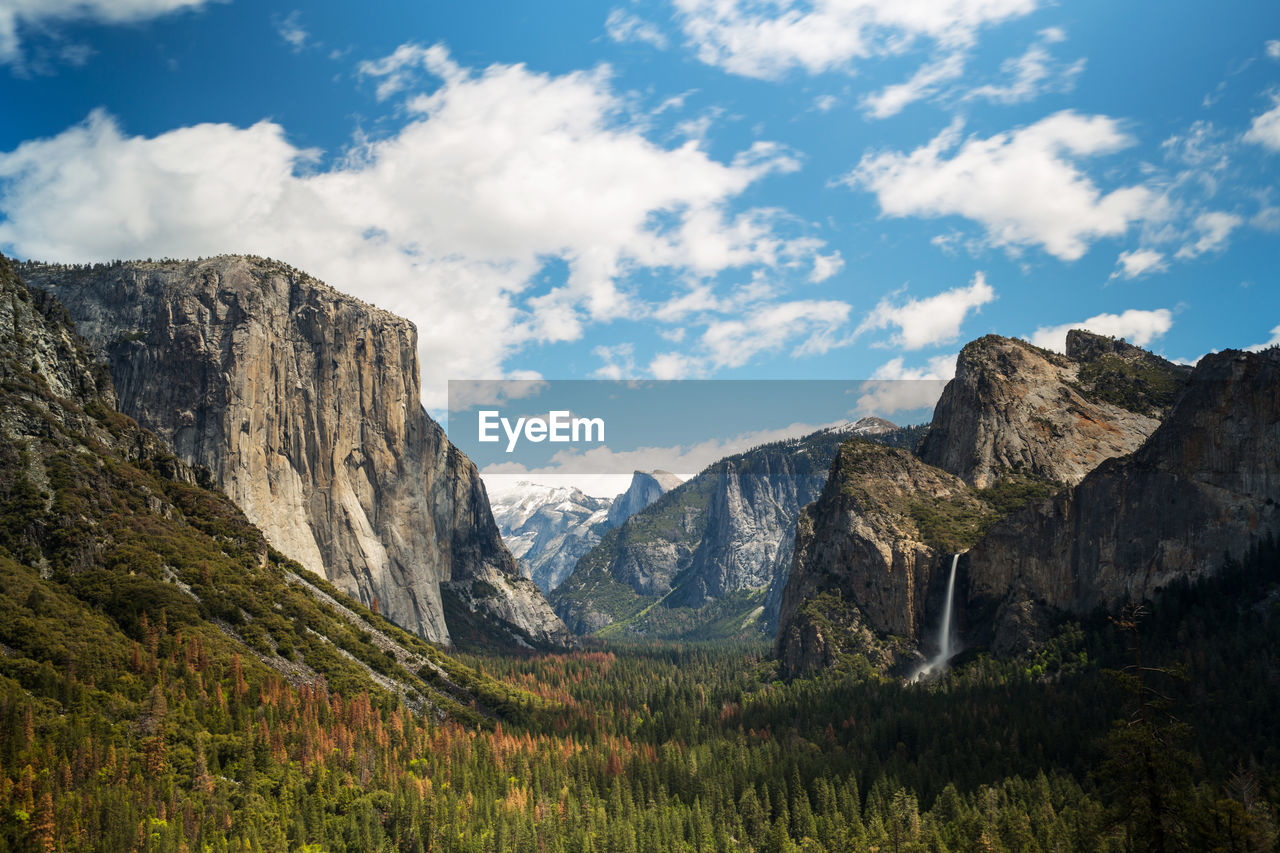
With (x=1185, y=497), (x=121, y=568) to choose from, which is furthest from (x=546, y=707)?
(x=1185, y=497)

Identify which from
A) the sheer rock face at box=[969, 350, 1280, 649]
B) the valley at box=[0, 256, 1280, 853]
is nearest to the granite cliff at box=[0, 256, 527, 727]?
the valley at box=[0, 256, 1280, 853]

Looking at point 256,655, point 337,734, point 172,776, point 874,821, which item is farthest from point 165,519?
point 874,821

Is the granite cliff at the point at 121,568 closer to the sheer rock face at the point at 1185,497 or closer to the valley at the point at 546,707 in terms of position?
the valley at the point at 546,707

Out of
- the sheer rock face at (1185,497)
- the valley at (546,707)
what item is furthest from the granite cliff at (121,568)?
the sheer rock face at (1185,497)

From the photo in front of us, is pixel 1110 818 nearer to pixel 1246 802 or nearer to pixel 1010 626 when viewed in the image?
pixel 1246 802

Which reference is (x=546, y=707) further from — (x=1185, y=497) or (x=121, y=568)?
(x=1185, y=497)

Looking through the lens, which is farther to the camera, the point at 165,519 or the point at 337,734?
the point at 165,519

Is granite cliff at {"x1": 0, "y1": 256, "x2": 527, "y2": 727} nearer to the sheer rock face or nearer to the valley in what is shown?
the valley

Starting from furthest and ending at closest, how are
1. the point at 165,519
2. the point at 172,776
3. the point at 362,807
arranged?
the point at 165,519 → the point at 362,807 → the point at 172,776
